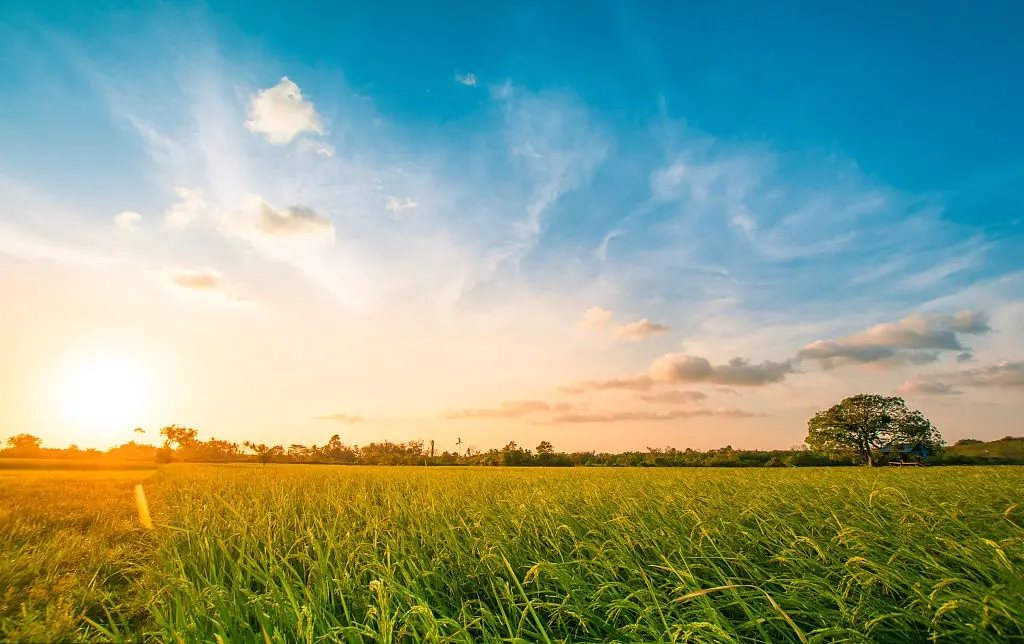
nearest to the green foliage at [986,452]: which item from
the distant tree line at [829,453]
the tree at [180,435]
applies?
the distant tree line at [829,453]

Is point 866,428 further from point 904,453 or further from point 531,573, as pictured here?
point 531,573

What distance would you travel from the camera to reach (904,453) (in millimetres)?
55500

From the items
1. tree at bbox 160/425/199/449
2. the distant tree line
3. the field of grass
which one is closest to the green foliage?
the distant tree line

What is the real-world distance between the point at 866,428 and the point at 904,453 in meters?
4.36

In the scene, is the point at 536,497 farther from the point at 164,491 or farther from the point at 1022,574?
the point at 164,491

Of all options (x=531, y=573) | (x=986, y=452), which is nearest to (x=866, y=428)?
(x=986, y=452)

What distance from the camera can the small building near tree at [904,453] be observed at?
5491 cm

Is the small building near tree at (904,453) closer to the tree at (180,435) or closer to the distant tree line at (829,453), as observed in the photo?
the distant tree line at (829,453)

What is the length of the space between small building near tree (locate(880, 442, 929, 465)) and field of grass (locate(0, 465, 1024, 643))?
205 ft

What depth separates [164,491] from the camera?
11.3 meters

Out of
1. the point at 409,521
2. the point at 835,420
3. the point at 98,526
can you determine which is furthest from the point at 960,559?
the point at 835,420

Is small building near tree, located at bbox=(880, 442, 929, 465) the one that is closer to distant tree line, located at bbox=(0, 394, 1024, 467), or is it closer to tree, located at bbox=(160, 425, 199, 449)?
distant tree line, located at bbox=(0, 394, 1024, 467)

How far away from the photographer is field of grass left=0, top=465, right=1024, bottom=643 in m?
2.75

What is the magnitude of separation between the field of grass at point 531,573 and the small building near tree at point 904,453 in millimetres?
62563
